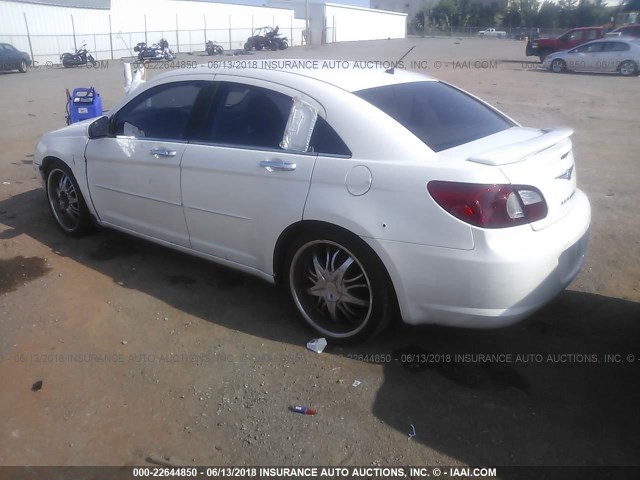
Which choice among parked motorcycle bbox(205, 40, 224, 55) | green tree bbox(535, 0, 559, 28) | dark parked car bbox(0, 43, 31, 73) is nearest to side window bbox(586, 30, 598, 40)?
parked motorcycle bbox(205, 40, 224, 55)

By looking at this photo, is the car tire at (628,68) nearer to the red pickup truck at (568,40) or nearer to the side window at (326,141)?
the red pickup truck at (568,40)

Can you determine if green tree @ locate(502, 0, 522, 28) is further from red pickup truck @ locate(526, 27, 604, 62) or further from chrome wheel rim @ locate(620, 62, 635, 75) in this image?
chrome wheel rim @ locate(620, 62, 635, 75)

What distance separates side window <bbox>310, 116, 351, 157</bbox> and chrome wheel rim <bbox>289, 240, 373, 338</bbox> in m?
0.53

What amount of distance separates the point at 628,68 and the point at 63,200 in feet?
78.3

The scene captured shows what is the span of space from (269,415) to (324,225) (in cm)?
109

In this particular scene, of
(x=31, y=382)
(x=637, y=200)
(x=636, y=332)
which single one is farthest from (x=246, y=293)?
(x=637, y=200)

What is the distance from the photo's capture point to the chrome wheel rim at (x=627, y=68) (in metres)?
23.0

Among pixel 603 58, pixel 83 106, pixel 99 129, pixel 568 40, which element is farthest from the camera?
pixel 568 40

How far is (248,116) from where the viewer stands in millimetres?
3812

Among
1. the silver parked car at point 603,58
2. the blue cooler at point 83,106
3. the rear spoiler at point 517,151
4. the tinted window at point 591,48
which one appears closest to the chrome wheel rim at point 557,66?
the silver parked car at point 603,58

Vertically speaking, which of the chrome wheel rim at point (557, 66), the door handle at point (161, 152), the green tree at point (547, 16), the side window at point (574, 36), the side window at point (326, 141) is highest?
the green tree at point (547, 16)

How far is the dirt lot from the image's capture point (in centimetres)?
278

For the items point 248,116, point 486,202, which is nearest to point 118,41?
point 248,116

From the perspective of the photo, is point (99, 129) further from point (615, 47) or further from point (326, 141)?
point (615, 47)
